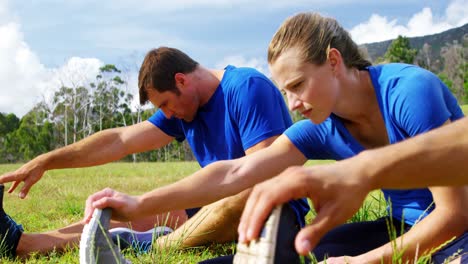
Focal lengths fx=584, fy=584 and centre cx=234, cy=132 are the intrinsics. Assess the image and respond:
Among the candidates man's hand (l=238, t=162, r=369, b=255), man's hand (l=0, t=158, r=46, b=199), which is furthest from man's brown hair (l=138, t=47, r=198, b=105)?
man's hand (l=238, t=162, r=369, b=255)

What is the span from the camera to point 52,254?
347 cm

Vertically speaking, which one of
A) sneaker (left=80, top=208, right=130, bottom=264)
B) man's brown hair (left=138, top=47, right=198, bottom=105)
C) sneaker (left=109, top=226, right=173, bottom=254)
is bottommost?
sneaker (left=109, top=226, right=173, bottom=254)

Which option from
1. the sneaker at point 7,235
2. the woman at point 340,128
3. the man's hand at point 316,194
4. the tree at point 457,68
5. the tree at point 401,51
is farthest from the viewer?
the tree at point 457,68

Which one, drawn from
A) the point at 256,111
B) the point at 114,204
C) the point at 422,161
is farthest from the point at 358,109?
the point at 422,161

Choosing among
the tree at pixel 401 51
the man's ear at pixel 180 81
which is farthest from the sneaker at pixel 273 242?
the tree at pixel 401 51

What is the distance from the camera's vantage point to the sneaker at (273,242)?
1.19 m

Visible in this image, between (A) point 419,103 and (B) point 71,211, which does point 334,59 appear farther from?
(B) point 71,211

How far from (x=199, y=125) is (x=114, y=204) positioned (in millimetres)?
1874

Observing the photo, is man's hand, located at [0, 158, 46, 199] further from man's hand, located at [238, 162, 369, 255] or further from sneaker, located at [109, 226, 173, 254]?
man's hand, located at [238, 162, 369, 255]

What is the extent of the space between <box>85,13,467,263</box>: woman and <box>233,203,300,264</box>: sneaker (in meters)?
0.78

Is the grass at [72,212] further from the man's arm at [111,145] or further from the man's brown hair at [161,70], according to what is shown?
the man's brown hair at [161,70]

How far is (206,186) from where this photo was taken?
235 centimetres

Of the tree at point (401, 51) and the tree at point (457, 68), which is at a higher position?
the tree at point (401, 51)

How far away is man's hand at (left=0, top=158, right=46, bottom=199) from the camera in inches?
129
